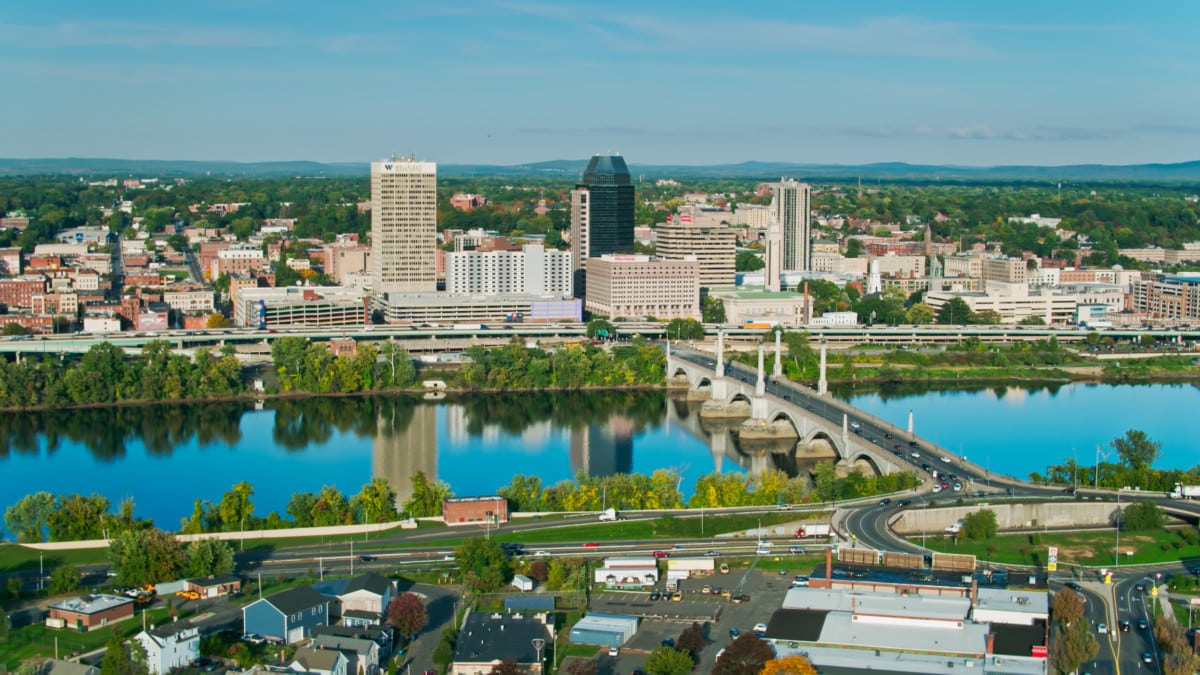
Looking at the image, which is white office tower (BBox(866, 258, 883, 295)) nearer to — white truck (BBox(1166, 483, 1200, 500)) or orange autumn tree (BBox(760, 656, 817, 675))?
white truck (BBox(1166, 483, 1200, 500))

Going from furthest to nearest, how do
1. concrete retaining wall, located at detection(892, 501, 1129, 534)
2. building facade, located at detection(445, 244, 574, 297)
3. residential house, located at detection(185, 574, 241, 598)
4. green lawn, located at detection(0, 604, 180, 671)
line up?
1. building facade, located at detection(445, 244, 574, 297)
2. concrete retaining wall, located at detection(892, 501, 1129, 534)
3. residential house, located at detection(185, 574, 241, 598)
4. green lawn, located at detection(0, 604, 180, 671)

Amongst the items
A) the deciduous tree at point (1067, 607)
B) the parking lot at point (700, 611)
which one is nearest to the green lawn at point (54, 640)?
the parking lot at point (700, 611)

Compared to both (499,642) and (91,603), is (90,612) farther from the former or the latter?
(499,642)

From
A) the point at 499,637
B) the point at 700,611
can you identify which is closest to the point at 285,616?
the point at 499,637

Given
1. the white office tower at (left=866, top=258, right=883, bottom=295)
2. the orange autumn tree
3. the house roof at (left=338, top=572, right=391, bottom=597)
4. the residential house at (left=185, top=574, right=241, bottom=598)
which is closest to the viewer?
the orange autumn tree

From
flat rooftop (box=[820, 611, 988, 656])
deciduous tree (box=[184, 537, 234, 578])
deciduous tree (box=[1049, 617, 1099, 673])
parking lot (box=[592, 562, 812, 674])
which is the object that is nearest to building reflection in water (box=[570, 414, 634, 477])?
parking lot (box=[592, 562, 812, 674])

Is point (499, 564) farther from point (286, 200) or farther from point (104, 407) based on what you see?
point (286, 200)
